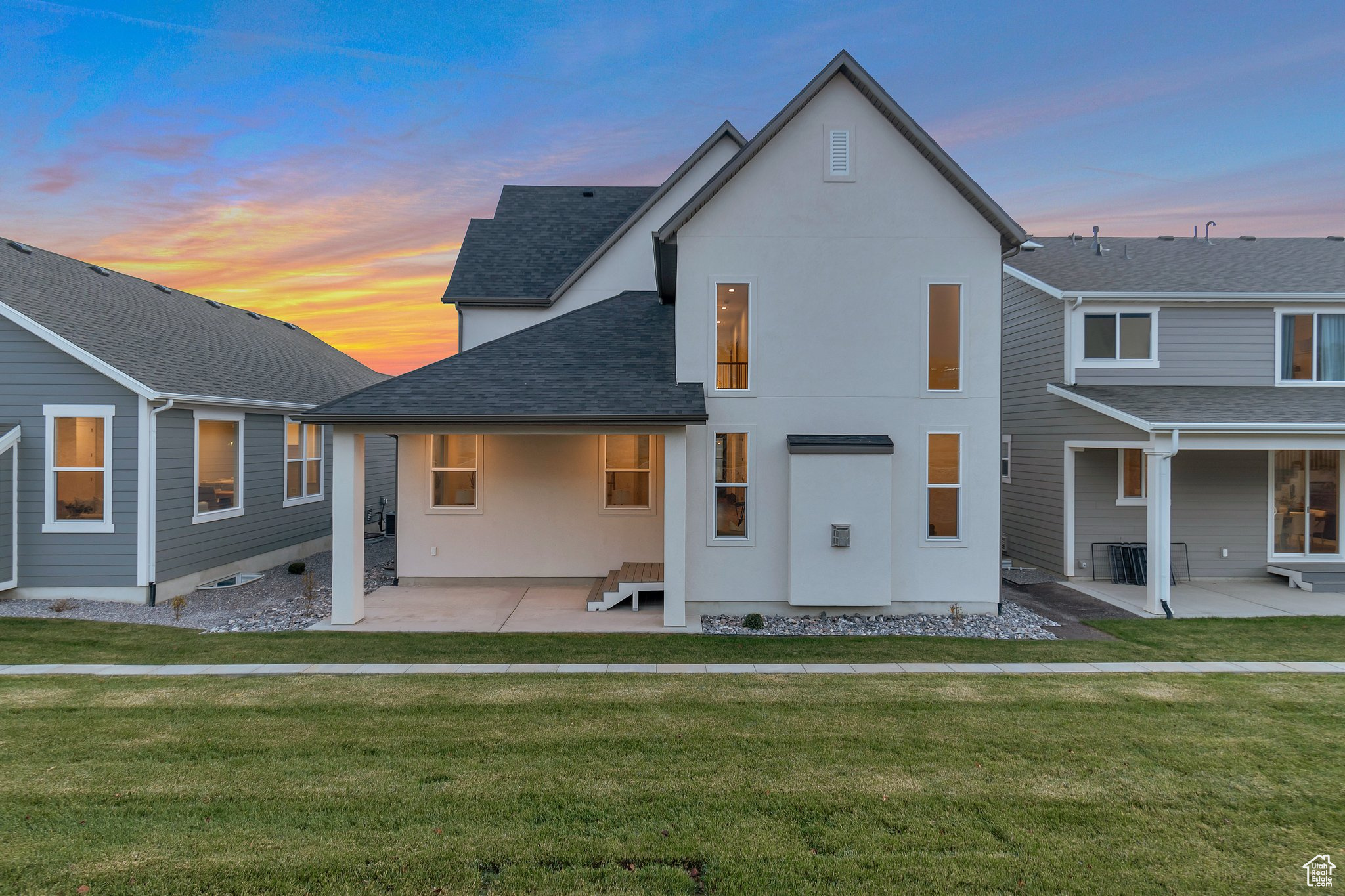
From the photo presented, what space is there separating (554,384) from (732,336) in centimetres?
312

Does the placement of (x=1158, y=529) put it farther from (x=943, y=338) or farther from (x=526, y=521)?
(x=526, y=521)

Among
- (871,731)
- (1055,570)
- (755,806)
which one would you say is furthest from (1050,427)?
(755,806)

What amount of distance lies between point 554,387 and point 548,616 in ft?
12.5

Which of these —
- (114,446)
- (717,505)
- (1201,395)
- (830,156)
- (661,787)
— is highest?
(830,156)

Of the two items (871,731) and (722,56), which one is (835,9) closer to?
(722,56)

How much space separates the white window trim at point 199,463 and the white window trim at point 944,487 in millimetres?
13293

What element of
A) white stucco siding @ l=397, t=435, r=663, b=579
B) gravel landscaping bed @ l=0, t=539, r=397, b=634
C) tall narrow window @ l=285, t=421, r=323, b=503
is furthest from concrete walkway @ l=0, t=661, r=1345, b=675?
tall narrow window @ l=285, t=421, r=323, b=503

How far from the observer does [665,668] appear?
25.5 feet

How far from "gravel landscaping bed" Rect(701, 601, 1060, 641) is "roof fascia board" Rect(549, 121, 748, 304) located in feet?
24.9

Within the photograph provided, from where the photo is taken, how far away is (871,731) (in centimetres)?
575

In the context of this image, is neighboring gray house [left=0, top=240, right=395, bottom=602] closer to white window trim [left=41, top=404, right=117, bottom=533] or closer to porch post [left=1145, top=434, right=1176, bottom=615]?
white window trim [left=41, top=404, right=117, bottom=533]

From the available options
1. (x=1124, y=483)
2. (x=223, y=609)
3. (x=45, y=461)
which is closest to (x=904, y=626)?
(x=1124, y=483)

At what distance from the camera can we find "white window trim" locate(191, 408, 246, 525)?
11.7m

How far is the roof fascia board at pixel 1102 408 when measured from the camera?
11.1m
